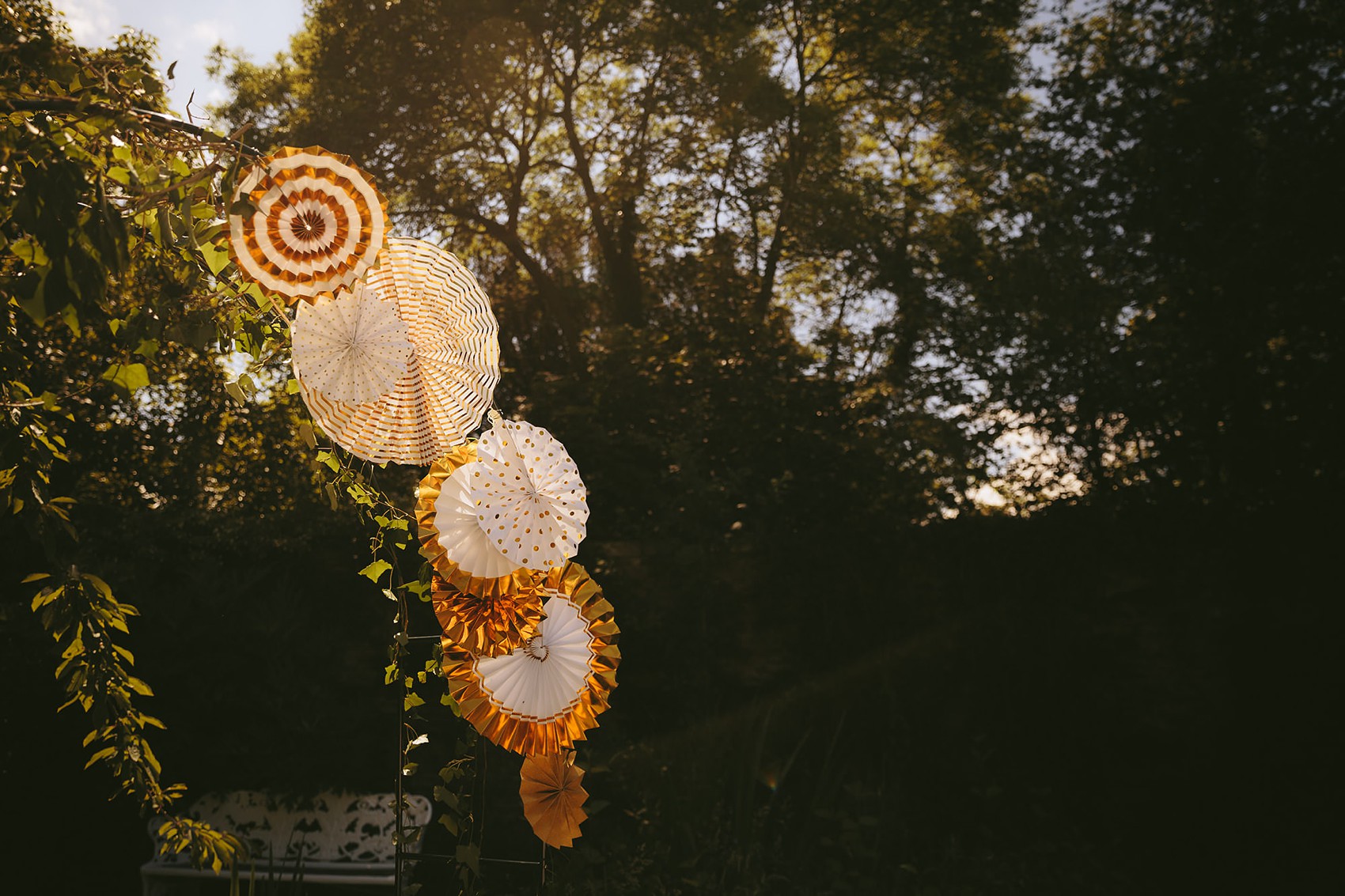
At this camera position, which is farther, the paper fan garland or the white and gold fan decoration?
the paper fan garland

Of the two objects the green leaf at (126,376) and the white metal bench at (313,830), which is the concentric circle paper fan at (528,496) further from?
the white metal bench at (313,830)

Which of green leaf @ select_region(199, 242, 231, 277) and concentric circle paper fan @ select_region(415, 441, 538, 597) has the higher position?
green leaf @ select_region(199, 242, 231, 277)

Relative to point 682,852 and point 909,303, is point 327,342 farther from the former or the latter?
point 909,303

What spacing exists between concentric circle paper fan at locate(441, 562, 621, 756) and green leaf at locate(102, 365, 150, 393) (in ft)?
1.99

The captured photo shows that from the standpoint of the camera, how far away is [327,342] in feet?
4.67

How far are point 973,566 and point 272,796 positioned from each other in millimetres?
3176

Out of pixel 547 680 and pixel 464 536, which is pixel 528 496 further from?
pixel 547 680

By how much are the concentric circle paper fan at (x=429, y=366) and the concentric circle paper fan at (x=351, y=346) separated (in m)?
0.03

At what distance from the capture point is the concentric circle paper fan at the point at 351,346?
1.41m

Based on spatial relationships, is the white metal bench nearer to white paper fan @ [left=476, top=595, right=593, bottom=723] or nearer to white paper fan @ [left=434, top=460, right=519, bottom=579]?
→ white paper fan @ [left=476, top=595, right=593, bottom=723]

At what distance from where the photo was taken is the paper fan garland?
1590mm

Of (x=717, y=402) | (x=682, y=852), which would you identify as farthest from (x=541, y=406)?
(x=682, y=852)

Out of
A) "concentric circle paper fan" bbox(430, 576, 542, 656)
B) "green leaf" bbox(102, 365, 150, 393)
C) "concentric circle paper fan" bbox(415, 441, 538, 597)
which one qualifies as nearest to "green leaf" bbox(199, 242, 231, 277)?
"green leaf" bbox(102, 365, 150, 393)

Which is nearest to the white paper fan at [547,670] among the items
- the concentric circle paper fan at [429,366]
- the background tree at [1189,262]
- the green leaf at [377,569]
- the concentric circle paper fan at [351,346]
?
the green leaf at [377,569]
